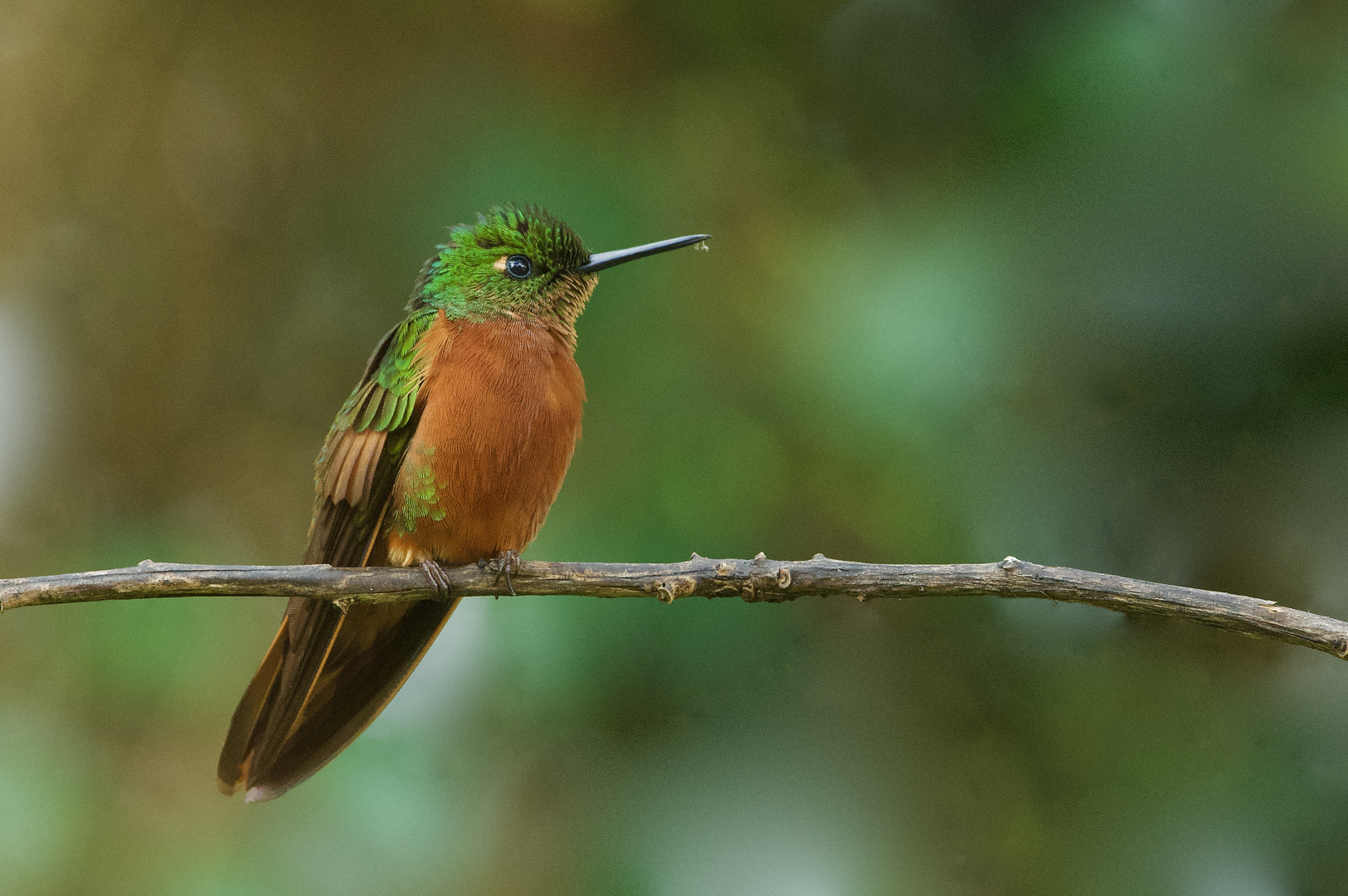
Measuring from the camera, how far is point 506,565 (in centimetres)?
Result: 259

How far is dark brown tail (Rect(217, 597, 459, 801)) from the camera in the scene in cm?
258

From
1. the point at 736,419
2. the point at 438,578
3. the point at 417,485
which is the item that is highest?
the point at 736,419

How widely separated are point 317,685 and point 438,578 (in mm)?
500

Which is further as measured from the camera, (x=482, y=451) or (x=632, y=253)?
(x=632, y=253)

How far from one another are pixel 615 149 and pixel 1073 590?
2.29 m

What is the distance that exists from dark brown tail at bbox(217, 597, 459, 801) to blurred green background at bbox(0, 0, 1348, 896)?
0.37 metres

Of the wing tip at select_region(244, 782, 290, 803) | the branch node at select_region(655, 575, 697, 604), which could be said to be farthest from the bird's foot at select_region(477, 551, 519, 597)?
the wing tip at select_region(244, 782, 290, 803)

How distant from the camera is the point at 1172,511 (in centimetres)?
310

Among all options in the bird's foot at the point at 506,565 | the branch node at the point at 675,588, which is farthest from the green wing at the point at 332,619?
the branch node at the point at 675,588

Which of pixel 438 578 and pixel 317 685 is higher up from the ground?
pixel 438 578

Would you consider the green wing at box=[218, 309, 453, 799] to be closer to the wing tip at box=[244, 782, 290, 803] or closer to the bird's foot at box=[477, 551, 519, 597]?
the wing tip at box=[244, 782, 290, 803]

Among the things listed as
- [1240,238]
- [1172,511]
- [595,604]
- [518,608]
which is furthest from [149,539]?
[1240,238]

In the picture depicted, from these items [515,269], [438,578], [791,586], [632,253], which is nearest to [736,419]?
[632,253]

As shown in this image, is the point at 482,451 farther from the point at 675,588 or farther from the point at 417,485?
the point at 675,588
